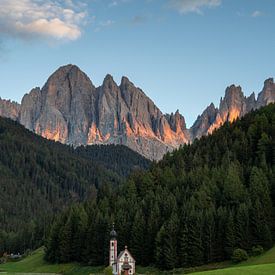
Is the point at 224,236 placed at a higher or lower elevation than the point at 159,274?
higher

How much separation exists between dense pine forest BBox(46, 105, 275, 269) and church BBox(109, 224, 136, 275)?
3666mm

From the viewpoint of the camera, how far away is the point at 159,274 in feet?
255

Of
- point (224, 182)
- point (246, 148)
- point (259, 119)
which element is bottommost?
point (224, 182)

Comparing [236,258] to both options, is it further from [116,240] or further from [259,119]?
[259,119]

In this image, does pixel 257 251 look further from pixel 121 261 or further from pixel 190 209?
pixel 121 261

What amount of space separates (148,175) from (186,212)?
25975 mm

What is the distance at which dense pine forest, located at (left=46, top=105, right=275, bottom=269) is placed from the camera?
8175 cm

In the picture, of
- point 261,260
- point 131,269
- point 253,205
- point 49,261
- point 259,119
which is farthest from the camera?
point 259,119

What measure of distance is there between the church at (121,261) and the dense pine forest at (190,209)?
12.0 feet

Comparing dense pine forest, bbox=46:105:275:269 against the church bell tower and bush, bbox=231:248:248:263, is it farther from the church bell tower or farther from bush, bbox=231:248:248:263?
the church bell tower

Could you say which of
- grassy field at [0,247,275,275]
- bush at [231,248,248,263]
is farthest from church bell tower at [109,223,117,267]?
bush at [231,248,248,263]

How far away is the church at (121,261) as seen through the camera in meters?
76.0

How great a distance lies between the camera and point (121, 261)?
80250 mm

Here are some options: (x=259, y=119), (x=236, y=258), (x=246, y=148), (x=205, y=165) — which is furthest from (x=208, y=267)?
(x=259, y=119)
